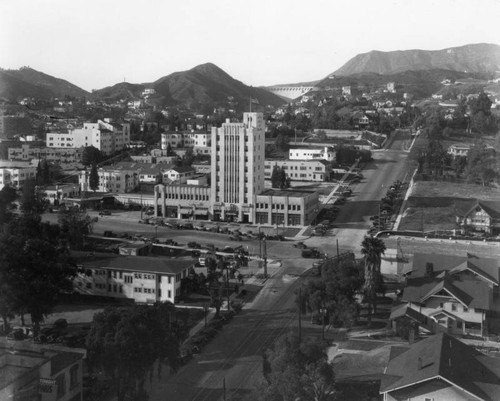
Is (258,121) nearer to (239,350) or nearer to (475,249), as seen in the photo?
(475,249)

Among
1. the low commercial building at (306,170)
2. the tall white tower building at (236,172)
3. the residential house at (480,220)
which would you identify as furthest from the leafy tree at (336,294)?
the low commercial building at (306,170)

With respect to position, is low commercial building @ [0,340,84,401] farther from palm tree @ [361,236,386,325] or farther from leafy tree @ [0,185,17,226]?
leafy tree @ [0,185,17,226]

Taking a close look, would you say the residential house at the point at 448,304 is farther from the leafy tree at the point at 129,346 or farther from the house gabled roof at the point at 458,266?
the leafy tree at the point at 129,346

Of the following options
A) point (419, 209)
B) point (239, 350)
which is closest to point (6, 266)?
point (239, 350)

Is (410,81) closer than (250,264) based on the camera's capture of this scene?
No

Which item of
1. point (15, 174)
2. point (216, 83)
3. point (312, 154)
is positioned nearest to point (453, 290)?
point (15, 174)

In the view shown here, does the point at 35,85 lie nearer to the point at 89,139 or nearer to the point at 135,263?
the point at 89,139

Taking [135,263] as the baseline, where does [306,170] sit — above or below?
above
